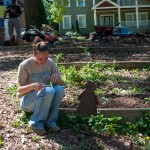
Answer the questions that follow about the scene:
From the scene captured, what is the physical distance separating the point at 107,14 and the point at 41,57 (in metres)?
39.9

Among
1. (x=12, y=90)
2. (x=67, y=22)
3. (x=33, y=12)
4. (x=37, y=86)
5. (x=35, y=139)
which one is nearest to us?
(x=35, y=139)

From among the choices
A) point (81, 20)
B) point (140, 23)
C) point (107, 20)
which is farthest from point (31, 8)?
point (81, 20)

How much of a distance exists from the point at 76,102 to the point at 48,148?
4.81 ft

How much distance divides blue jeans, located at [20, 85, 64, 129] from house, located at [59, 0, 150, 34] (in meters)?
36.6

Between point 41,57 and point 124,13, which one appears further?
point 124,13

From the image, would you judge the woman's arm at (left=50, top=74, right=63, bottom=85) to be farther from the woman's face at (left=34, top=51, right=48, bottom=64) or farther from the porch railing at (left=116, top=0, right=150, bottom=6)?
the porch railing at (left=116, top=0, right=150, bottom=6)

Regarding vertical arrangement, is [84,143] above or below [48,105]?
below

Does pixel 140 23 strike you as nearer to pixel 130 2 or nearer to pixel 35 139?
pixel 130 2

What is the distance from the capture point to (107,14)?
44594mm

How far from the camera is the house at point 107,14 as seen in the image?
4300cm

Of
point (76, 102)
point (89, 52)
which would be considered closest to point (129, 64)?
point (89, 52)

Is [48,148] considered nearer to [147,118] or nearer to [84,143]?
[84,143]

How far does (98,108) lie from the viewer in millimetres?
5934

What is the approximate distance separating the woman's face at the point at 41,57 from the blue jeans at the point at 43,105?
365 millimetres
